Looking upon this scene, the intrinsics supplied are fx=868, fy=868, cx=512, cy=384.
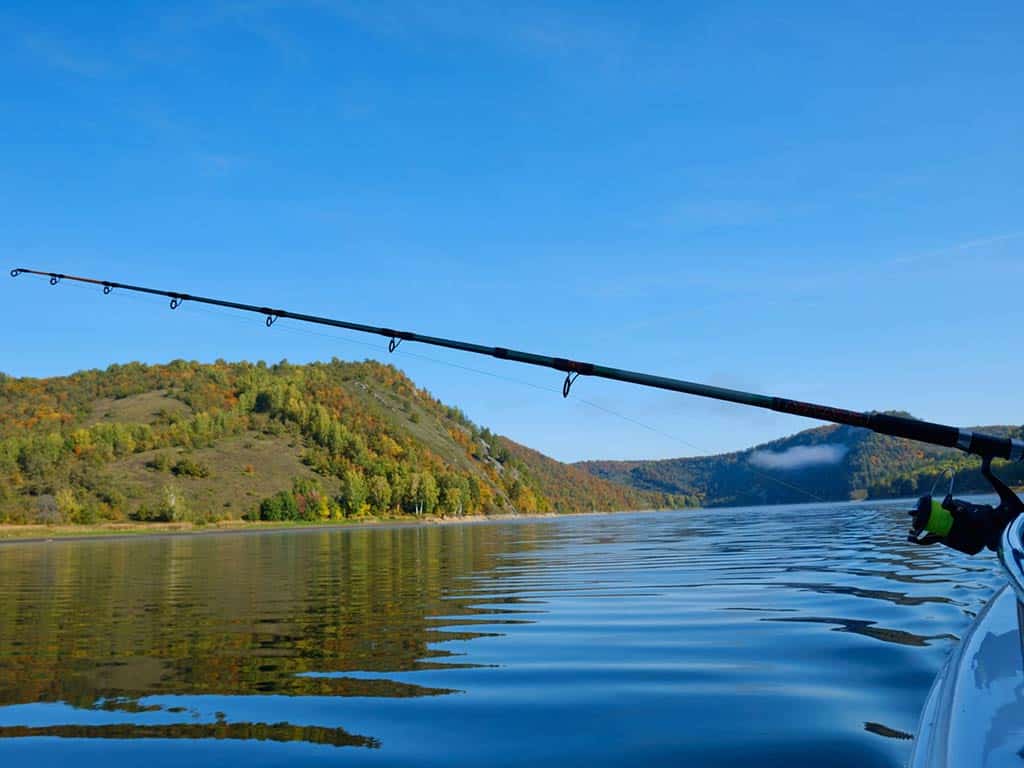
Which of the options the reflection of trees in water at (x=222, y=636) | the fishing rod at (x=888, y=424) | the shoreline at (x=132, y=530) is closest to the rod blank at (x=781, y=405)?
the fishing rod at (x=888, y=424)

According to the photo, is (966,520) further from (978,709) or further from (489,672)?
(489,672)

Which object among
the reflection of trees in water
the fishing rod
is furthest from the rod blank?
the reflection of trees in water

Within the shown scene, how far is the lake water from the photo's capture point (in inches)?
259

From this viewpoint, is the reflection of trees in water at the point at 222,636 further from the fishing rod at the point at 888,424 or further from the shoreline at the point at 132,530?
the shoreline at the point at 132,530

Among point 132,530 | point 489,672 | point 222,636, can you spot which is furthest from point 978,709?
point 132,530

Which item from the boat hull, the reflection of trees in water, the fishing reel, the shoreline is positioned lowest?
the shoreline

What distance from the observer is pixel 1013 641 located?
6168 mm

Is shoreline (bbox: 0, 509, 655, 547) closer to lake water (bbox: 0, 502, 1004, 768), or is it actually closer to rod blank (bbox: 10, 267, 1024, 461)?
lake water (bbox: 0, 502, 1004, 768)

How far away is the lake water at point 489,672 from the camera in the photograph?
6590mm

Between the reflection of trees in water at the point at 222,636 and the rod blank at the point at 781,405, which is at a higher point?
the rod blank at the point at 781,405

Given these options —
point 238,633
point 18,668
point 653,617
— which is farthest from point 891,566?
point 18,668

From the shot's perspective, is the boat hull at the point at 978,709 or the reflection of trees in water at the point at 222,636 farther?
the reflection of trees in water at the point at 222,636

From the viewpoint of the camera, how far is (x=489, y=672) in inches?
378

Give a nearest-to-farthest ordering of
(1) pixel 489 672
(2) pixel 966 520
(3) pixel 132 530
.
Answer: (2) pixel 966 520 → (1) pixel 489 672 → (3) pixel 132 530
